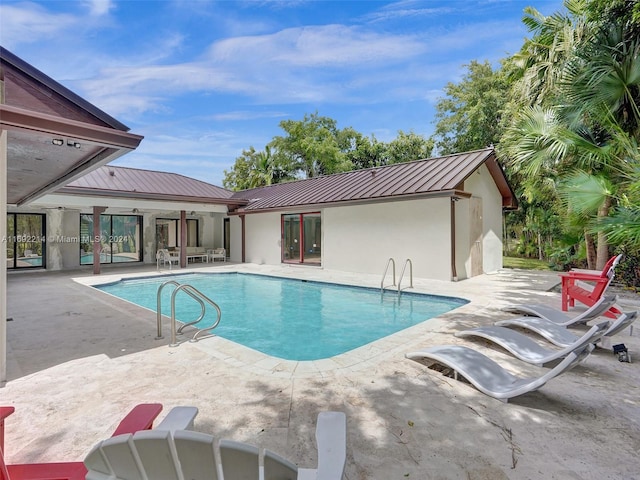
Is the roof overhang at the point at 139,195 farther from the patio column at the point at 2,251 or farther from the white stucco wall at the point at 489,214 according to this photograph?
the white stucco wall at the point at 489,214

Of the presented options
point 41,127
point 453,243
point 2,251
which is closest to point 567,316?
point 453,243

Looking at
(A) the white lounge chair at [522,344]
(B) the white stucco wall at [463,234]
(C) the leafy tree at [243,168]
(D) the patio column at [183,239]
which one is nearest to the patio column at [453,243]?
(B) the white stucco wall at [463,234]

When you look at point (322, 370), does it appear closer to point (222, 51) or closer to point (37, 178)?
point (37, 178)

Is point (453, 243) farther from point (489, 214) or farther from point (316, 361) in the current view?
point (316, 361)

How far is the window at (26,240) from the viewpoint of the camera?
1453 cm

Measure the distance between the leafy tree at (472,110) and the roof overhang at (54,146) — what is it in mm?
19955

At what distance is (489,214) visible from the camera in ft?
45.0

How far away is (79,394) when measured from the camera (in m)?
3.52

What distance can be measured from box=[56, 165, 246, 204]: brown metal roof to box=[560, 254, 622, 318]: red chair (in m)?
13.9

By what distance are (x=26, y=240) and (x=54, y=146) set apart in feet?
45.1

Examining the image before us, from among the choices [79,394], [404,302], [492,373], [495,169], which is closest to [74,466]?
[79,394]

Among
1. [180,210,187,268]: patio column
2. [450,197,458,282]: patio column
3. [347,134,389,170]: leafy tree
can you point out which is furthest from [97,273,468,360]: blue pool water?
[347,134,389,170]: leafy tree

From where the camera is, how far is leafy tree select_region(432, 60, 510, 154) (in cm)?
2100

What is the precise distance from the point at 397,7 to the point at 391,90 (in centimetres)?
1472
